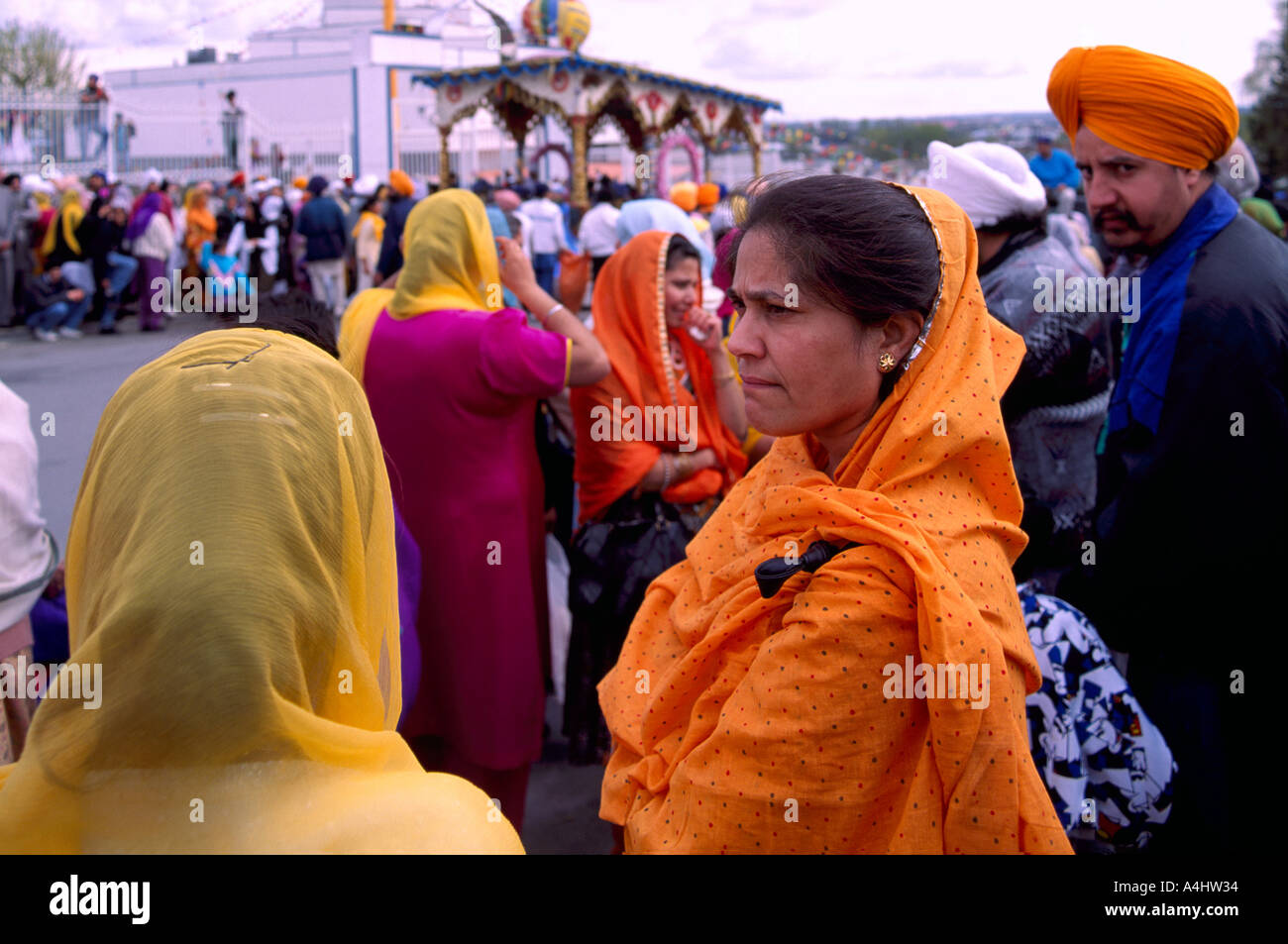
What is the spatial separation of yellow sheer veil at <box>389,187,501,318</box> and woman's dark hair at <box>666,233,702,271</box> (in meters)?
0.57

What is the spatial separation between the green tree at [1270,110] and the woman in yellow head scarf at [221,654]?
80.5 feet

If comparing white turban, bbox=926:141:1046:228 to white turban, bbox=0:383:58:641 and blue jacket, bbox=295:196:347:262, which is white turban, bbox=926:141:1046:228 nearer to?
white turban, bbox=0:383:58:641

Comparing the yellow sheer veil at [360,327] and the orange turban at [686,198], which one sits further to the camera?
the orange turban at [686,198]

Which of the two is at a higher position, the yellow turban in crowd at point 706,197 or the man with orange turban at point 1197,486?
the yellow turban in crowd at point 706,197

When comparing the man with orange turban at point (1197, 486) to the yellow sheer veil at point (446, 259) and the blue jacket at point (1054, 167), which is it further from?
the blue jacket at point (1054, 167)

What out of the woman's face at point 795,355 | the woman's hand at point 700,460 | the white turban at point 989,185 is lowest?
the woman's hand at point 700,460

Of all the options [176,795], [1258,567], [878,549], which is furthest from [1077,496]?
[176,795]

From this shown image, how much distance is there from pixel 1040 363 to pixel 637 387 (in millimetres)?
1238

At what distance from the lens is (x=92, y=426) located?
7375mm

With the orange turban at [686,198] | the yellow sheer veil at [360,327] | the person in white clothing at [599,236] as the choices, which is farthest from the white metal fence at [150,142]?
the yellow sheer veil at [360,327]

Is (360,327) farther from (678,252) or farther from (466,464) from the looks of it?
(678,252)

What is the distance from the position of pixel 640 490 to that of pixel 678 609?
1.57m

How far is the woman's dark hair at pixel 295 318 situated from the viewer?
69.5 inches

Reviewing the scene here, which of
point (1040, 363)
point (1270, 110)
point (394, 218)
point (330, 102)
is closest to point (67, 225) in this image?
point (394, 218)
